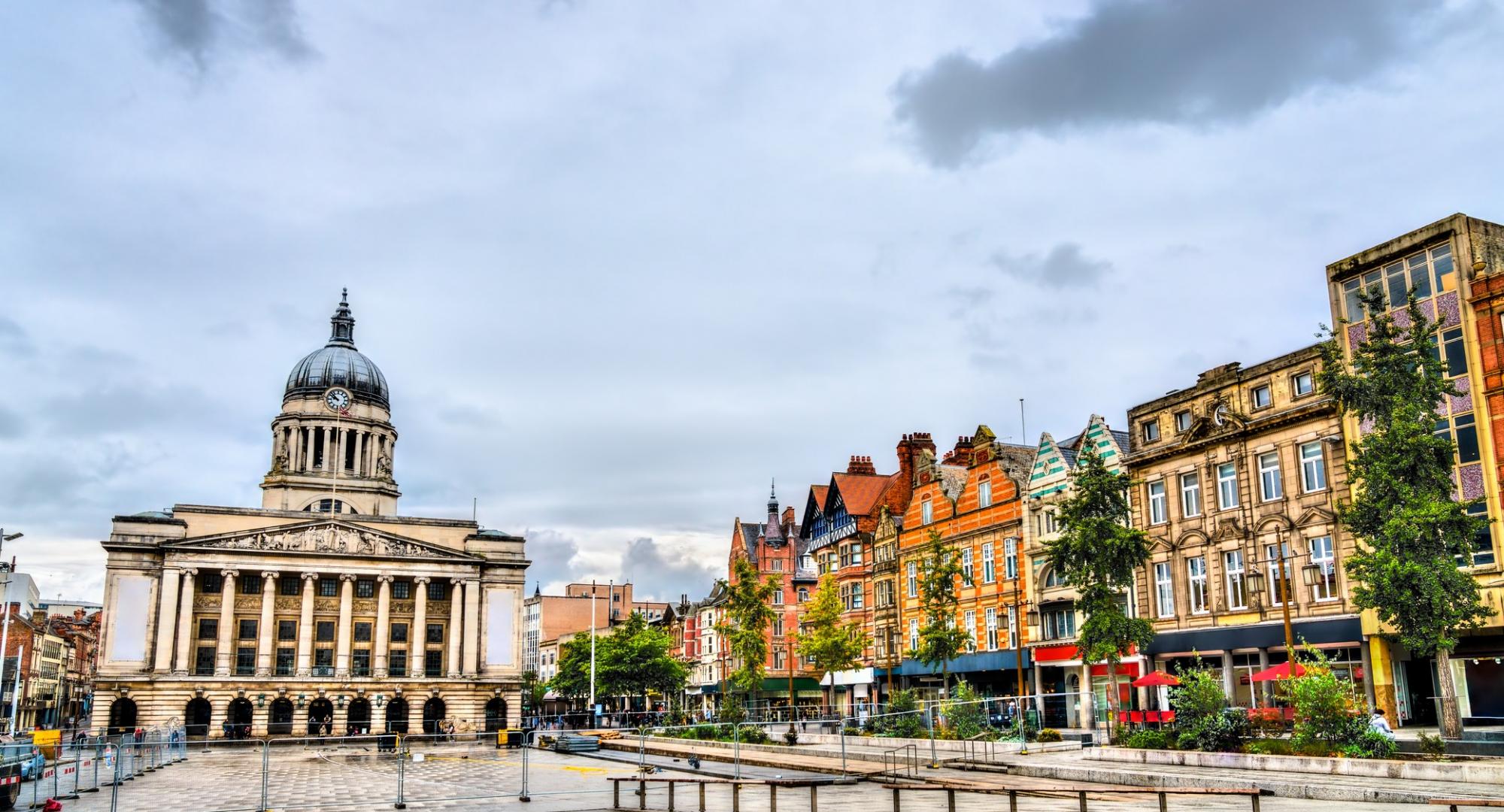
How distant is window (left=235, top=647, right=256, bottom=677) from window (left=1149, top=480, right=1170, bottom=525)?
75.1 metres

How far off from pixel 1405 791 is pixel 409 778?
27534 millimetres

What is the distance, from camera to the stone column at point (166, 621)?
91688mm

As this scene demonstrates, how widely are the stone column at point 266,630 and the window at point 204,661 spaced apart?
3.42 m

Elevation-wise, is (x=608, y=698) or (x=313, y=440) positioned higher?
(x=313, y=440)

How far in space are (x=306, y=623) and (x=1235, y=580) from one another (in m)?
76.7

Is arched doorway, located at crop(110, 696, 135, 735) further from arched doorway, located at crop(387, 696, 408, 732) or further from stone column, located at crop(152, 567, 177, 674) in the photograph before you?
arched doorway, located at crop(387, 696, 408, 732)

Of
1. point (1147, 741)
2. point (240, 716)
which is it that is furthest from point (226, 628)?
point (1147, 741)

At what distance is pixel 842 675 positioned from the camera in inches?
2416

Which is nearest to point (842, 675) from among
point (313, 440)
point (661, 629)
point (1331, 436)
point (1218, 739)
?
point (1331, 436)

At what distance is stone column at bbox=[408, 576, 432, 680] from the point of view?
99.2m

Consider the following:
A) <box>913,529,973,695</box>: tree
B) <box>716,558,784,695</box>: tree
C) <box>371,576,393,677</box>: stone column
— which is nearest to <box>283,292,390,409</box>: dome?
<box>371,576,393,677</box>: stone column

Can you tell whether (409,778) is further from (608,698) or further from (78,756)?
(608,698)

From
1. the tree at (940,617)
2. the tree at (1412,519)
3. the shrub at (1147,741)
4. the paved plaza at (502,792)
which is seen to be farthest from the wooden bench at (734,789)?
the tree at (940,617)

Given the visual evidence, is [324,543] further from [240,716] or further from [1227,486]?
[1227,486]
